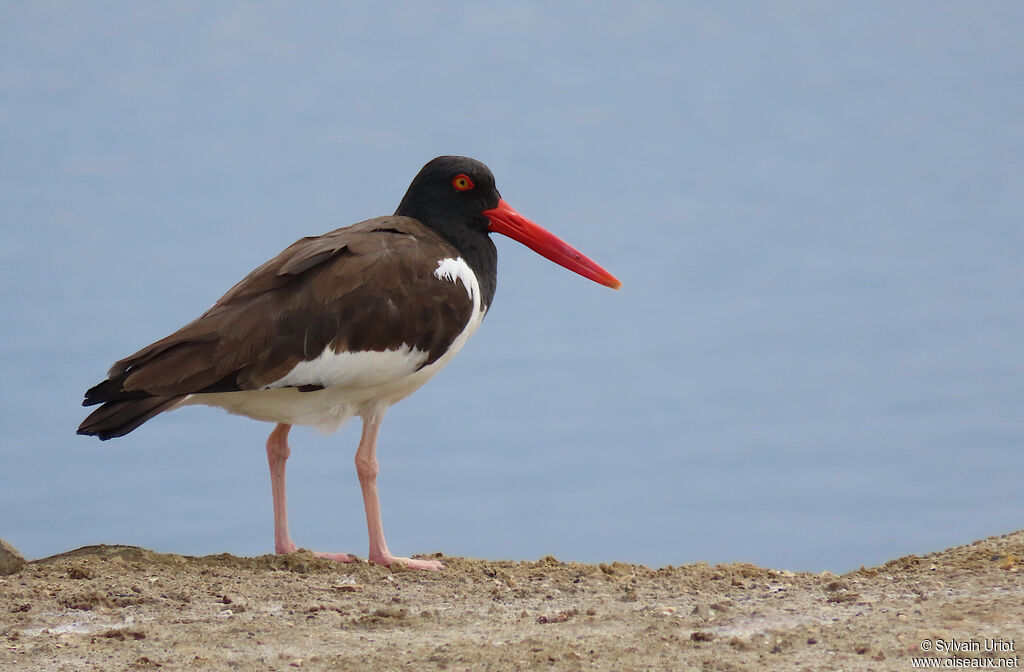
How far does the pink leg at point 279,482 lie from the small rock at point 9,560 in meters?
1.67

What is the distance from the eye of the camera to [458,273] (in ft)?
28.2

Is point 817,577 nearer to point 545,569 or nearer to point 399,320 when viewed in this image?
point 545,569

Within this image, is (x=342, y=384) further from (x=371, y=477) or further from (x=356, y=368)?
(x=371, y=477)

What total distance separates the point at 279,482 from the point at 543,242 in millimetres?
2761

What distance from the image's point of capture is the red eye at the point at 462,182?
918 cm

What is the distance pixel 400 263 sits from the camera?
8289 mm

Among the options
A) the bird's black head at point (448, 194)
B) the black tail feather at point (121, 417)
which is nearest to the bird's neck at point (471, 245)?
the bird's black head at point (448, 194)

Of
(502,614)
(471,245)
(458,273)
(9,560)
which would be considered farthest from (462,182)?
(9,560)

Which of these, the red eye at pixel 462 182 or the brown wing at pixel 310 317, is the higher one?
the red eye at pixel 462 182

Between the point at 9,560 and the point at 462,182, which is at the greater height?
the point at 462,182

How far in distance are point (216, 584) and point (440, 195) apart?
3255mm

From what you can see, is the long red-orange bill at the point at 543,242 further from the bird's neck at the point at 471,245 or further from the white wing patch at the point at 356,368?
the white wing patch at the point at 356,368

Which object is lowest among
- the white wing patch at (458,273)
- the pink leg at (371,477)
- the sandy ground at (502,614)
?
the sandy ground at (502,614)

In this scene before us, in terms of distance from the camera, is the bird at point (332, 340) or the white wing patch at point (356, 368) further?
the white wing patch at point (356, 368)
